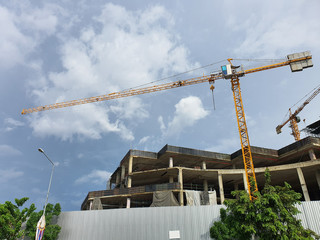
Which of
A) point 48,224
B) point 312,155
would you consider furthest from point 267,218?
point 312,155

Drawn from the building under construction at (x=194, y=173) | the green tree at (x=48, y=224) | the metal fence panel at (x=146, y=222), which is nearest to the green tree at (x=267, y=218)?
the metal fence panel at (x=146, y=222)

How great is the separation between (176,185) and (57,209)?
2287 centimetres

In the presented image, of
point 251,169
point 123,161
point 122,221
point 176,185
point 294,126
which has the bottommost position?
point 122,221

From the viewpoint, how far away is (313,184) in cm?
5962

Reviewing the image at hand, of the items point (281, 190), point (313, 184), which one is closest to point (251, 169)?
point (281, 190)

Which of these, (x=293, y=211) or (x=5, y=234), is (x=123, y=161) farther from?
(x=293, y=211)

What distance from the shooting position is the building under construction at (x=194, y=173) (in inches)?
1764

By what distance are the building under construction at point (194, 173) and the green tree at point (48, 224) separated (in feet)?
56.4

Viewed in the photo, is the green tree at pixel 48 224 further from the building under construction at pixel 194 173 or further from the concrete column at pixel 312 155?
the concrete column at pixel 312 155

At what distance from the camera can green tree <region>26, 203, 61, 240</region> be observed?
26062mm

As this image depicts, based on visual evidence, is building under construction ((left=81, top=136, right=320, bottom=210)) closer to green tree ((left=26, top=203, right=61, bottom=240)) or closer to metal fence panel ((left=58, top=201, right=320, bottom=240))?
metal fence panel ((left=58, top=201, right=320, bottom=240))

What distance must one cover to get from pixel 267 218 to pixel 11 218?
26.5m

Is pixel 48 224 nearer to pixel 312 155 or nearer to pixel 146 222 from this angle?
pixel 146 222

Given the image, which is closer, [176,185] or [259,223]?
[259,223]
